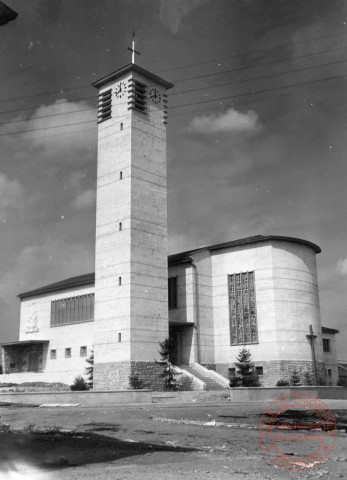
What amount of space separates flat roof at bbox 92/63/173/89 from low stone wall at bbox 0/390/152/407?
23.6 meters

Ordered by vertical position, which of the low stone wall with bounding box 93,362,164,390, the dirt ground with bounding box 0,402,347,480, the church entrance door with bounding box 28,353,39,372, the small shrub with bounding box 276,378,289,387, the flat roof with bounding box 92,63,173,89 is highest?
the flat roof with bounding box 92,63,173,89

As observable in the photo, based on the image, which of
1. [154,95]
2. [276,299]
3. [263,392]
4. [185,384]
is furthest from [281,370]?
[154,95]

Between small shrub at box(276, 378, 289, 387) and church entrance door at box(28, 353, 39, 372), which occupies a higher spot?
church entrance door at box(28, 353, 39, 372)

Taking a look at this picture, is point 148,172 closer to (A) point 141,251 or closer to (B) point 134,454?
(A) point 141,251

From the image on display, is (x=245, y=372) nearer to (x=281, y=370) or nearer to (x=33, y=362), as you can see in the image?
(x=281, y=370)

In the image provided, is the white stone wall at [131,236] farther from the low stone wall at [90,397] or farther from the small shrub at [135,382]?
the low stone wall at [90,397]

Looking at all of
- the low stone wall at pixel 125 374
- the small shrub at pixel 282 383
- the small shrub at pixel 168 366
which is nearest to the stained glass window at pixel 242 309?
the small shrub at pixel 282 383

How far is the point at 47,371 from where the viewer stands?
4762cm

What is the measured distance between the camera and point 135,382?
34.7 meters

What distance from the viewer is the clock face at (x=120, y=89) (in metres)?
40.6

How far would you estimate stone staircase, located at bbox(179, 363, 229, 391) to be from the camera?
3678 centimetres

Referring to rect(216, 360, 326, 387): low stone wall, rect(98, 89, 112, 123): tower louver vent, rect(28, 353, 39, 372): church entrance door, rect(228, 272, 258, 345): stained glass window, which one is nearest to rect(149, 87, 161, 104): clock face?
rect(98, 89, 112, 123): tower louver vent

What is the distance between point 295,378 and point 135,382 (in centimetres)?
1079

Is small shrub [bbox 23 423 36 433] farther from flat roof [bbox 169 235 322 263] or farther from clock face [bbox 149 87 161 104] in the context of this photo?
clock face [bbox 149 87 161 104]
